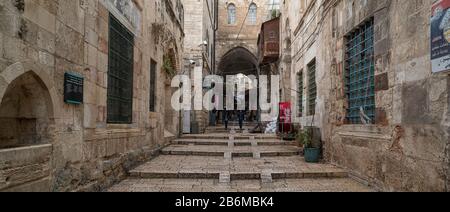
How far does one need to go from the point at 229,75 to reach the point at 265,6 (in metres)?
8.90

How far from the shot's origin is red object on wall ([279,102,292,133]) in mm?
11961

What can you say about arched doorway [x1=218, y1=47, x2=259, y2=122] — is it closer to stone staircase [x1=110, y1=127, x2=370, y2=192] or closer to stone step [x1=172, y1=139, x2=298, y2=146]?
stone step [x1=172, y1=139, x2=298, y2=146]

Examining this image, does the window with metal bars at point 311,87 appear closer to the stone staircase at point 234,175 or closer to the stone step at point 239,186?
the stone staircase at point 234,175

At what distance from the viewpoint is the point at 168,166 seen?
682 centimetres

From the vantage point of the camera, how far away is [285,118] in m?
12.1

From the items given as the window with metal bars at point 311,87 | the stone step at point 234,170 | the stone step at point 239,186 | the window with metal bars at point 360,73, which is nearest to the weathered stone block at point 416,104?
the window with metal bars at point 360,73

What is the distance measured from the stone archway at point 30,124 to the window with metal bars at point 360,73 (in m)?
4.61

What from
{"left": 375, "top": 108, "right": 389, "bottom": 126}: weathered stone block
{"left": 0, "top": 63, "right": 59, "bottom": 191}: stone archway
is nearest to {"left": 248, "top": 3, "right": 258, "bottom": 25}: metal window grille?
{"left": 375, "top": 108, "right": 389, "bottom": 126}: weathered stone block

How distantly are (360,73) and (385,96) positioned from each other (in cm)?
120

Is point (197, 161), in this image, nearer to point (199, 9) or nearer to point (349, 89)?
point (349, 89)

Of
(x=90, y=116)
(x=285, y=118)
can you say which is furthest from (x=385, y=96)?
(x=285, y=118)
